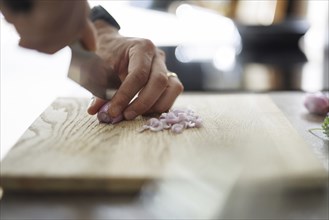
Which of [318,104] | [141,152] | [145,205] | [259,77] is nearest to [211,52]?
[259,77]

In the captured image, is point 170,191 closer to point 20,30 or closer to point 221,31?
point 20,30

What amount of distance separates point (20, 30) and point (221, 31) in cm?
160

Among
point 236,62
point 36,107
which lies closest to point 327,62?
point 236,62

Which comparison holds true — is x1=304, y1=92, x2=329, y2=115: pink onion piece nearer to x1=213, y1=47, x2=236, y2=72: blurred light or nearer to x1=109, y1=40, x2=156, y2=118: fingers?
x1=109, y1=40, x2=156, y2=118: fingers

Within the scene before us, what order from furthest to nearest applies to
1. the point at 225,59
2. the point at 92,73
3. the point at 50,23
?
1. the point at 225,59
2. the point at 92,73
3. the point at 50,23

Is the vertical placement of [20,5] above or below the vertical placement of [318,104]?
above

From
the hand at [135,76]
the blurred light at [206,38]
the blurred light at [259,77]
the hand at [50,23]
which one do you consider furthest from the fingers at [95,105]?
the blurred light at [206,38]

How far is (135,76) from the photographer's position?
2.89 ft

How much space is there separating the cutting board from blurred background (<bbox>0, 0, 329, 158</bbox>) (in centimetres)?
15

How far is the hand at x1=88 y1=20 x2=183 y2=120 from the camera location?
0.88 m

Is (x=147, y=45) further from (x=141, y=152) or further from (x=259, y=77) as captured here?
(x=259, y=77)

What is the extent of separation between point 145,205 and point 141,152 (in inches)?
5.1

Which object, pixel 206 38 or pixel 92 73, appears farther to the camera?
pixel 206 38

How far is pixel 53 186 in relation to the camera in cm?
62
